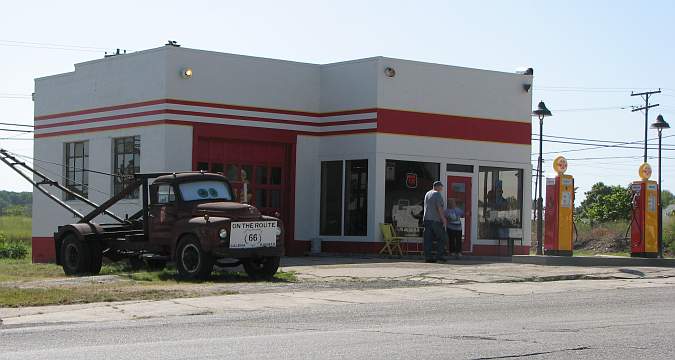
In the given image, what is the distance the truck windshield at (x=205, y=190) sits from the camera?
19.6 metres

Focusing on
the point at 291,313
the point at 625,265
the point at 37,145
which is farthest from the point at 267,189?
the point at 291,313

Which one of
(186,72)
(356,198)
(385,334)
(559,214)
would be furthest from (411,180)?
(385,334)

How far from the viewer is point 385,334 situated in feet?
36.7

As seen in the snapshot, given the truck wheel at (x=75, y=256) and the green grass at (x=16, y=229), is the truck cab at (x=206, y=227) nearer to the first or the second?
the truck wheel at (x=75, y=256)

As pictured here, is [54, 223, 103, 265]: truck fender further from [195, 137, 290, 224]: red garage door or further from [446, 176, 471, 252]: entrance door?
[446, 176, 471, 252]: entrance door

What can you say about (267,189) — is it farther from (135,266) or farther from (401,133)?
(135,266)

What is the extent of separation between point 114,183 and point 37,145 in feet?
14.3

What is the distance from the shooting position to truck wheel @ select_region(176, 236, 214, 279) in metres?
18.3

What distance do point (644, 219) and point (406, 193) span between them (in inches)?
241

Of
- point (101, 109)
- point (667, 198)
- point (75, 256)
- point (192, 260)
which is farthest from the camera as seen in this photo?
point (667, 198)

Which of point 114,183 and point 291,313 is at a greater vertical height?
point 114,183

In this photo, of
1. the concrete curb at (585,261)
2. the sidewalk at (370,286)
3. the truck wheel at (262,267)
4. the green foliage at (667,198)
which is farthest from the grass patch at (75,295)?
the green foliage at (667,198)

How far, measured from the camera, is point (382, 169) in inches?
1054

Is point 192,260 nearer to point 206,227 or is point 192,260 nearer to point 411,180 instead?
point 206,227
